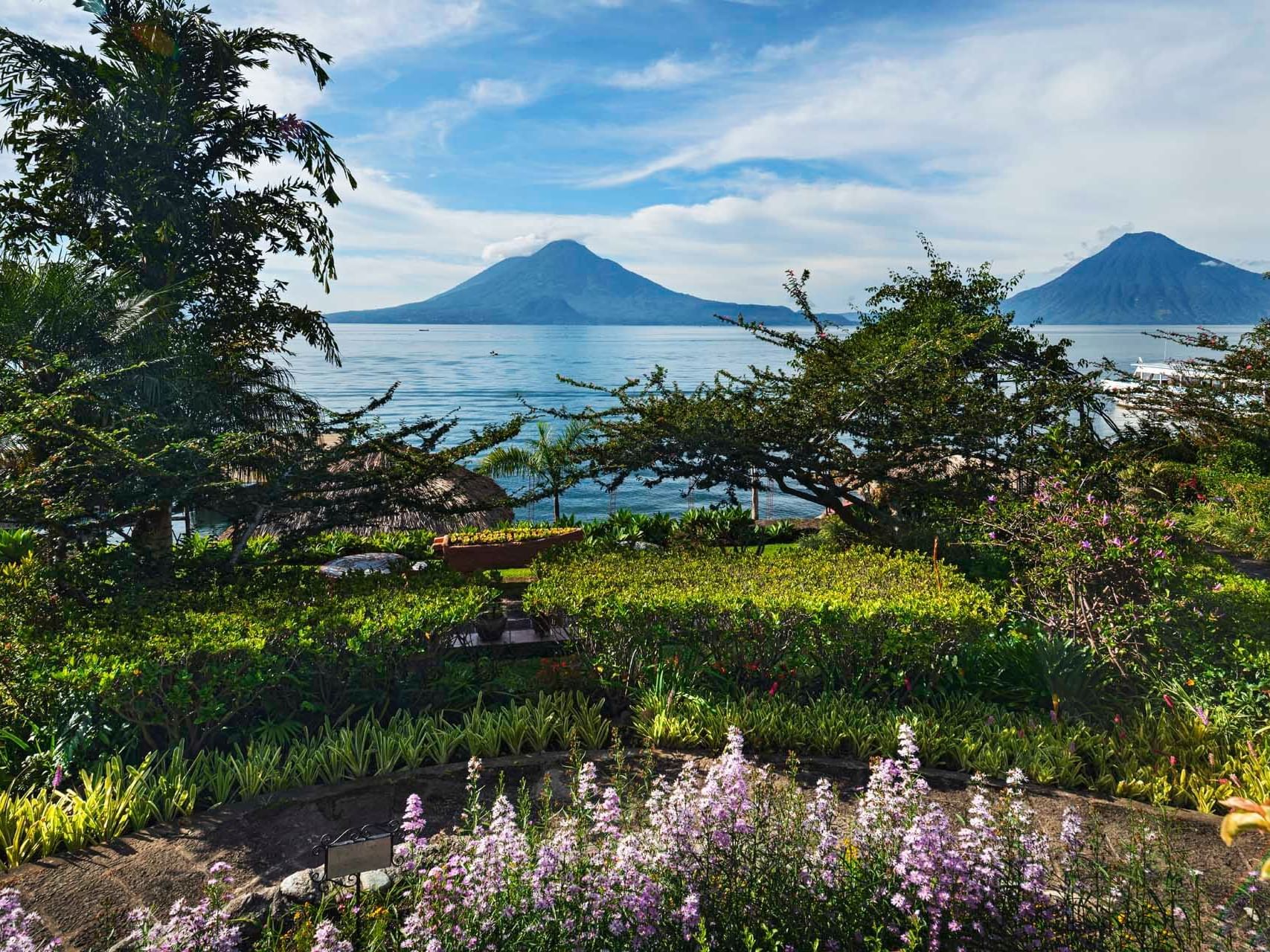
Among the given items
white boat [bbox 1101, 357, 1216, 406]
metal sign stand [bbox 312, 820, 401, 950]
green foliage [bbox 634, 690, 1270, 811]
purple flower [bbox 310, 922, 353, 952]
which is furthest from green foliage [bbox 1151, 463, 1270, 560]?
purple flower [bbox 310, 922, 353, 952]

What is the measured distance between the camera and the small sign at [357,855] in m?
3.29

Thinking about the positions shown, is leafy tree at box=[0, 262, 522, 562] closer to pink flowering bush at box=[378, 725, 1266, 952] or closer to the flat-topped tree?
the flat-topped tree

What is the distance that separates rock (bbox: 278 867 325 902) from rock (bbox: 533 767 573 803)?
138cm

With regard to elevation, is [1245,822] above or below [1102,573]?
above

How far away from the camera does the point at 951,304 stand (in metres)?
15.8

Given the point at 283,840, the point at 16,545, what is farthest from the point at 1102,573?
the point at 16,545

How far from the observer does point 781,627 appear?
6.23m

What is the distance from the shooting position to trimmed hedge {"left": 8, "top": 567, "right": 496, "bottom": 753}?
16.8 feet

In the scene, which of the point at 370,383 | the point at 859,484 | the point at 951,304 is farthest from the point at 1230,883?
the point at 370,383

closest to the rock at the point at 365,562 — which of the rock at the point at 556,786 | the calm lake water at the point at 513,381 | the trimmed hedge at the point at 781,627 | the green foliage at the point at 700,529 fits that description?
the green foliage at the point at 700,529

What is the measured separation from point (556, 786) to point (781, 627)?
2.33 m

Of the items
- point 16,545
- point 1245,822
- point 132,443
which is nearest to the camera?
point 1245,822

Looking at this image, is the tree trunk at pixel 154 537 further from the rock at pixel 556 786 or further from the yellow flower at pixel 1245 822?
the yellow flower at pixel 1245 822

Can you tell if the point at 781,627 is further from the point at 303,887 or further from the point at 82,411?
the point at 82,411
